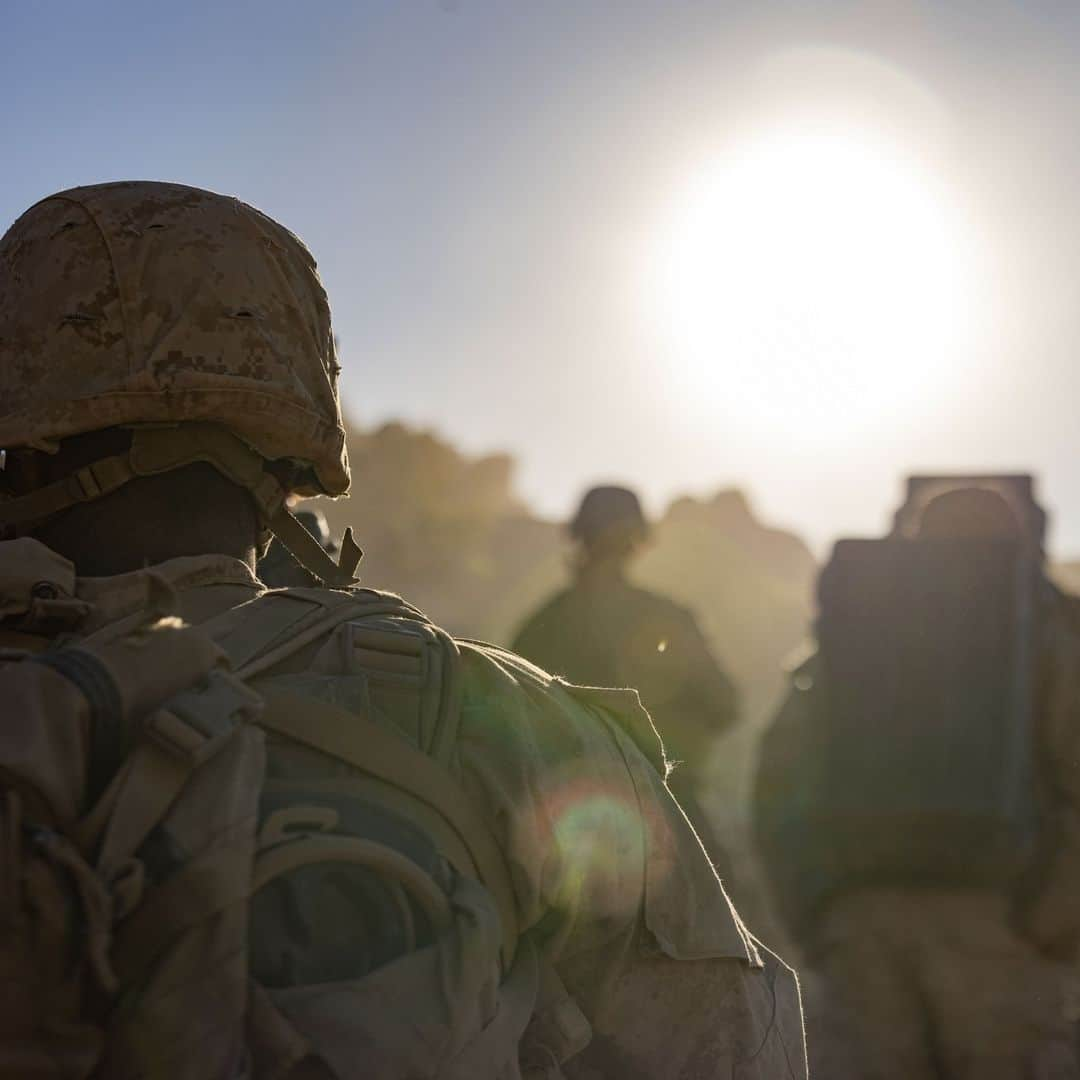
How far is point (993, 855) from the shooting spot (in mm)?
7418

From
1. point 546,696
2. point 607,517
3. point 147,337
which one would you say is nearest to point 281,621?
point 546,696

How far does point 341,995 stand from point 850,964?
634 cm

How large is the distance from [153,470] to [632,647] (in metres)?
4.52

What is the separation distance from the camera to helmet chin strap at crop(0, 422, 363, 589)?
7.02 ft

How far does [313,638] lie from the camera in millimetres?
1995

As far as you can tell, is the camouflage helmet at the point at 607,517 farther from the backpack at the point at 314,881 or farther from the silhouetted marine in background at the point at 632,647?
the backpack at the point at 314,881

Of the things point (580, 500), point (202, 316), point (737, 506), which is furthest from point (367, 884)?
point (737, 506)

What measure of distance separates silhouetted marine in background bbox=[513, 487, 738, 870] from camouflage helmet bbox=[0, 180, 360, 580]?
4159 millimetres

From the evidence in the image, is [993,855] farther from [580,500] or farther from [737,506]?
[737,506]

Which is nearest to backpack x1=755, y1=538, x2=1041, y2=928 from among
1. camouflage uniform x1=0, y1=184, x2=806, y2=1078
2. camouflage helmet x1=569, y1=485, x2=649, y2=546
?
camouflage helmet x1=569, y1=485, x2=649, y2=546

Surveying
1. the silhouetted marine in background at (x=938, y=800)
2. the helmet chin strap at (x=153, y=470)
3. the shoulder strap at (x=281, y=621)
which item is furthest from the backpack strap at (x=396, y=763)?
the silhouetted marine in background at (x=938, y=800)

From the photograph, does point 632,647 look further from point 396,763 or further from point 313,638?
point 396,763

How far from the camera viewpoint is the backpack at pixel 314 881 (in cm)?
159

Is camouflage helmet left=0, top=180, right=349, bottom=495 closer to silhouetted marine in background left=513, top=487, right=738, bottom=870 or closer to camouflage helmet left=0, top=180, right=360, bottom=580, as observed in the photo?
camouflage helmet left=0, top=180, right=360, bottom=580
